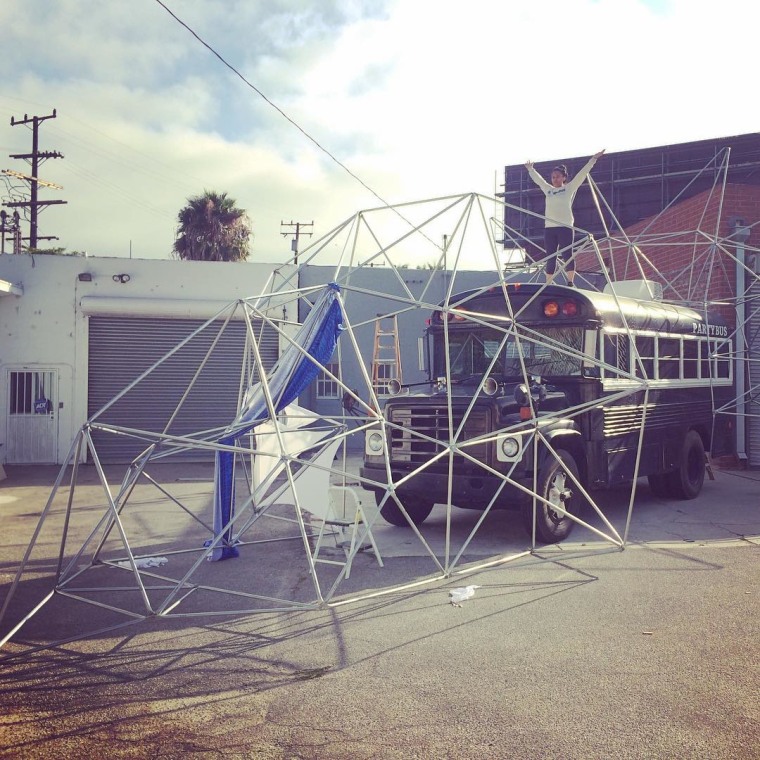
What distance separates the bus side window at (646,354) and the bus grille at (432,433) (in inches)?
108

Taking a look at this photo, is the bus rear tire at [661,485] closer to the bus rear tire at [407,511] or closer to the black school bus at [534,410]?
the black school bus at [534,410]

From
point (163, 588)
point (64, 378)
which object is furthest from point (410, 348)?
point (163, 588)

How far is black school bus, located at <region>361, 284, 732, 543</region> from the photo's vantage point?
25.3 feet

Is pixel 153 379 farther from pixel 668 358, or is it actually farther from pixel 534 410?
pixel 534 410

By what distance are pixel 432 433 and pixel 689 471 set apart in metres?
4.69

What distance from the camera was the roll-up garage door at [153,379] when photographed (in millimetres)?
17250

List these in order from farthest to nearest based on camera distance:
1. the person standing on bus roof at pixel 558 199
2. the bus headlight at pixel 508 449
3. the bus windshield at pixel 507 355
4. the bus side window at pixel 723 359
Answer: the bus side window at pixel 723 359 → the person standing on bus roof at pixel 558 199 → the bus windshield at pixel 507 355 → the bus headlight at pixel 508 449

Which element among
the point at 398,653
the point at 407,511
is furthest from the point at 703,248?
the point at 398,653

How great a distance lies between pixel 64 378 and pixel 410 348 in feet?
27.1

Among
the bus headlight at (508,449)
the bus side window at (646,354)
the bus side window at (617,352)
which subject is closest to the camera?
the bus headlight at (508,449)

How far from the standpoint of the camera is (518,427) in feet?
25.1

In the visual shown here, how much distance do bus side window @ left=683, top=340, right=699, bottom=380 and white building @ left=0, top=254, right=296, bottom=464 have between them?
31.9 ft

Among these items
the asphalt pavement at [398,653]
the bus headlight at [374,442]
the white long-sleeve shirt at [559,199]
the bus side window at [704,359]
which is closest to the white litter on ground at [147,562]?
the asphalt pavement at [398,653]

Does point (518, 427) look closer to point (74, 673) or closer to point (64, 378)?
point (74, 673)
